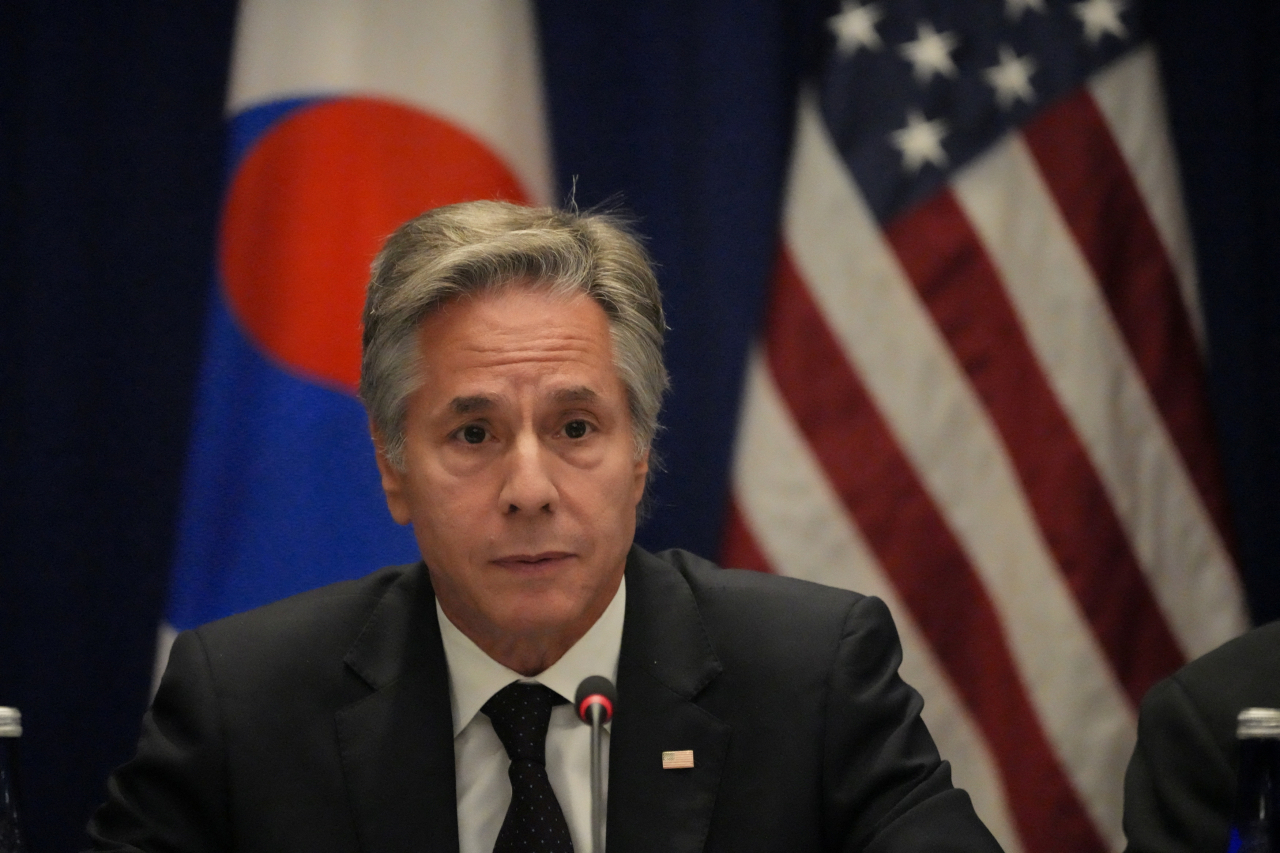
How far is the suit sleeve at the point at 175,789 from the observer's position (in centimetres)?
201

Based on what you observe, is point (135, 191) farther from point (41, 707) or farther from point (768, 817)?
point (768, 817)

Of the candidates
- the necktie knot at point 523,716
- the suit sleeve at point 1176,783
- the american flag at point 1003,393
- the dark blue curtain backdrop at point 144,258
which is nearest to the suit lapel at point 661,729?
the necktie knot at point 523,716

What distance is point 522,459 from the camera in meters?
1.95

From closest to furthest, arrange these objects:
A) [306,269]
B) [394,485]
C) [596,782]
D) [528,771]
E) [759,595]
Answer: [596,782] < [528,771] < [394,485] < [759,595] < [306,269]

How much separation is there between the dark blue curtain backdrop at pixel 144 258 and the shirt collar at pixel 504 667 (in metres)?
1.25

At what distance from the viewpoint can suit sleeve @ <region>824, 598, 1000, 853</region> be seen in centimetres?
189

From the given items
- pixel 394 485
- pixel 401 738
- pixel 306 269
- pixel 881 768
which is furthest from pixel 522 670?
pixel 306 269

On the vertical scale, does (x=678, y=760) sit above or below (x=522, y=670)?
below

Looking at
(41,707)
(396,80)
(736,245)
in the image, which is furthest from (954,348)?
(41,707)

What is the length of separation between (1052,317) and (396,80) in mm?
1663

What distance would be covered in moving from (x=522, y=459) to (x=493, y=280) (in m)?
0.30

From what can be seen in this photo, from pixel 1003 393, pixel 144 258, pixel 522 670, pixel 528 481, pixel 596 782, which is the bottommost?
pixel 596 782

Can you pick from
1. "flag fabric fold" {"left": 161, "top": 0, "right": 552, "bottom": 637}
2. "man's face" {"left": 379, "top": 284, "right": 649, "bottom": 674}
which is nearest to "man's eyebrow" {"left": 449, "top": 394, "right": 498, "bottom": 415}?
"man's face" {"left": 379, "top": 284, "right": 649, "bottom": 674}

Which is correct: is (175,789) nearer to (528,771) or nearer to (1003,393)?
(528,771)
